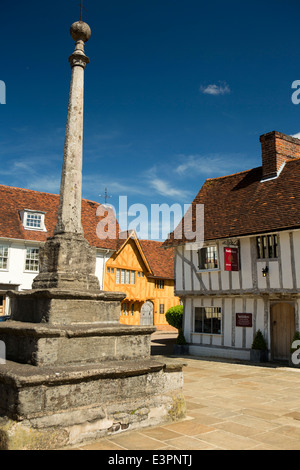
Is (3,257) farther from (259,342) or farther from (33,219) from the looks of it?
(259,342)

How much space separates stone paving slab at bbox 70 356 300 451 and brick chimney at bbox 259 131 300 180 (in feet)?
27.4

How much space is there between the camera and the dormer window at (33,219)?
74.7 ft

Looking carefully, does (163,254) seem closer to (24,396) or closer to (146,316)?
(146,316)

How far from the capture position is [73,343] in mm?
5105

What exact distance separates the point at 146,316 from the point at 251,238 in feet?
56.1

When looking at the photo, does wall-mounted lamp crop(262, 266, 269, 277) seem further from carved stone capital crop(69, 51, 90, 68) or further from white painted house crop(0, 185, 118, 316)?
white painted house crop(0, 185, 118, 316)

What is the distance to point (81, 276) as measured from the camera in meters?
5.92

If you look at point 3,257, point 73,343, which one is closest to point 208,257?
point 73,343

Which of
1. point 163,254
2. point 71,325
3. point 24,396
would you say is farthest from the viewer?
point 163,254

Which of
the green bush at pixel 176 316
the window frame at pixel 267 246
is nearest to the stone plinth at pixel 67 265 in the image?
the window frame at pixel 267 246

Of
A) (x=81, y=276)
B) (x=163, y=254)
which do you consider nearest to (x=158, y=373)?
(x=81, y=276)

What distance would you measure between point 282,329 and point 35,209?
54.5ft

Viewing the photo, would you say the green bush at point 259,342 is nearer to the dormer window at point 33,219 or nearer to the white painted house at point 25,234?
the white painted house at point 25,234

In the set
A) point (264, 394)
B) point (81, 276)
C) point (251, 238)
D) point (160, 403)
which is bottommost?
point (264, 394)
